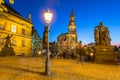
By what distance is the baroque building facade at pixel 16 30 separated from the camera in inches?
1618

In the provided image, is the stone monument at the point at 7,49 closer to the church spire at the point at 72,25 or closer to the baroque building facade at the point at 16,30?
the baroque building facade at the point at 16,30

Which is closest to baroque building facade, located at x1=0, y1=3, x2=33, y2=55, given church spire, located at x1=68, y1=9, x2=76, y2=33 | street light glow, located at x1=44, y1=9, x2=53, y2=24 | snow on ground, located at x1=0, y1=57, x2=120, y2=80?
snow on ground, located at x1=0, y1=57, x2=120, y2=80

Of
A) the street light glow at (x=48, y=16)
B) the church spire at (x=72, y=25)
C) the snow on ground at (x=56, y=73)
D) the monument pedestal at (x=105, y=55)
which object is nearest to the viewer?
the snow on ground at (x=56, y=73)

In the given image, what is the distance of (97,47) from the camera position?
91.5 ft

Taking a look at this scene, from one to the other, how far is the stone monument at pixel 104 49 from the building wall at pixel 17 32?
21721 mm

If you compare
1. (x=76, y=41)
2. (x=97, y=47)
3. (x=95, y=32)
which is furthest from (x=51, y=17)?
(x=76, y=41)

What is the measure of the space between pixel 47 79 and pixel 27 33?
41901mm

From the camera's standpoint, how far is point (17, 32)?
46750mm

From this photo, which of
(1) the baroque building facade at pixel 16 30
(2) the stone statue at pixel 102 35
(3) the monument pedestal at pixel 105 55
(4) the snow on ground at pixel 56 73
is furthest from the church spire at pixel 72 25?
(4) the snow on ground at pixel 56 73

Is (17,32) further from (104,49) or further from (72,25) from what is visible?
(72,25)

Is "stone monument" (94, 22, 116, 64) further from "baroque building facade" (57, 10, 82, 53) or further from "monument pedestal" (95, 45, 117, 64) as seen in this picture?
"baroque building facade" (57, 10, 82, 53)

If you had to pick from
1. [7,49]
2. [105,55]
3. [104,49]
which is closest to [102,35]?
[104,49]

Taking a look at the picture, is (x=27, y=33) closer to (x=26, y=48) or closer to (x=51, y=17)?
(x=26, y=48)

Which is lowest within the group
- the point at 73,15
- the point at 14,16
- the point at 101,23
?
the point at 101,23
